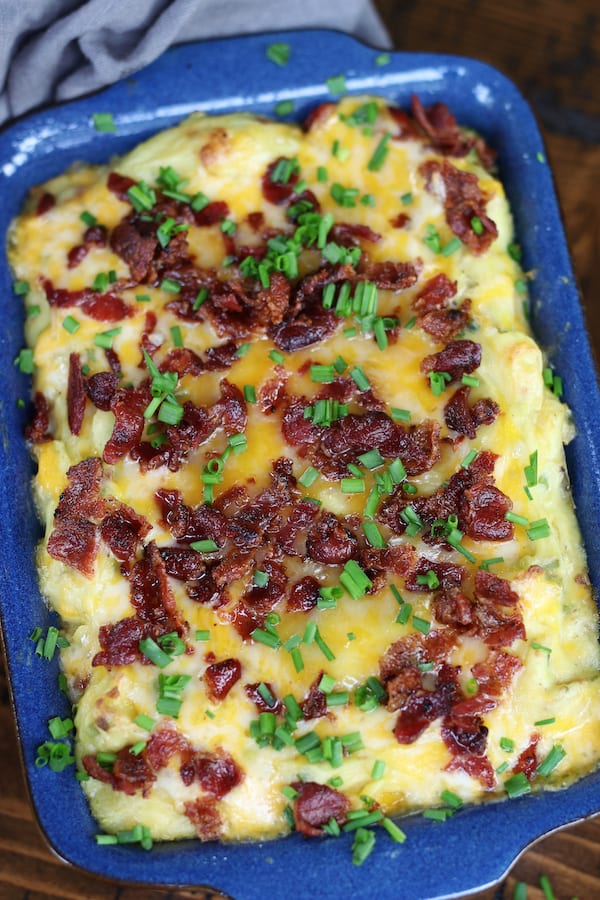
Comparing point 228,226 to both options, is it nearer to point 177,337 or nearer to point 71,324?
point 177,337

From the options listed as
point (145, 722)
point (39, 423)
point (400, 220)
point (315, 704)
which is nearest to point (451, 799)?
point (315, 704)

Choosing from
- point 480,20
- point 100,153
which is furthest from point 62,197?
point 480,20

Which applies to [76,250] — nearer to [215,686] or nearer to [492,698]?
[215,686]

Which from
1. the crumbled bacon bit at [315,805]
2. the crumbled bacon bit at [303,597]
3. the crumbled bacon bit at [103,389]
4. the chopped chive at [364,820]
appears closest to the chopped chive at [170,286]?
the crumbled bacon bit at [103,389]

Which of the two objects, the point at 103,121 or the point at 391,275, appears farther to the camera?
the point at 103,121

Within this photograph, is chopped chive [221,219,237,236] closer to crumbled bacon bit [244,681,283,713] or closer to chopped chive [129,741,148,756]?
crumbled bacon bit [244,681,283,713]

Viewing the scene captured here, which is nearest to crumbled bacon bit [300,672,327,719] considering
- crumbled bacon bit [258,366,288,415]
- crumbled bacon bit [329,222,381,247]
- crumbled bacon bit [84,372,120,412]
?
crumbled bacon bit [258,366,288,415]

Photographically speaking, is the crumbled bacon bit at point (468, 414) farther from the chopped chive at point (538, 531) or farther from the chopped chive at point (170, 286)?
the chopped chive at point (170, 286)
